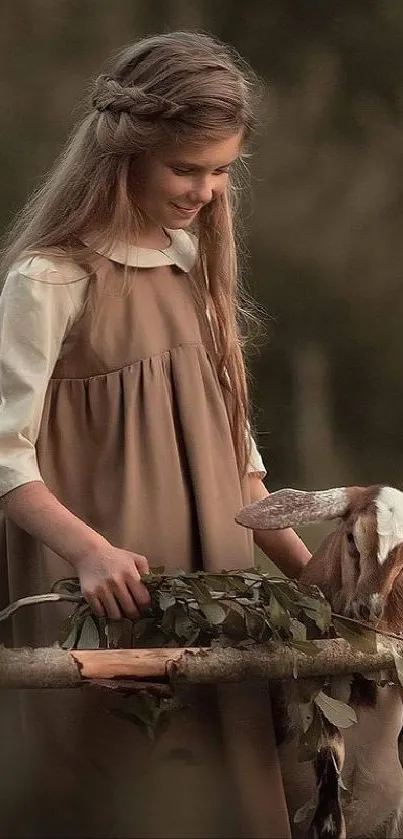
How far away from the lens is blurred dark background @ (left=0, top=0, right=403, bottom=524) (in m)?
2.23

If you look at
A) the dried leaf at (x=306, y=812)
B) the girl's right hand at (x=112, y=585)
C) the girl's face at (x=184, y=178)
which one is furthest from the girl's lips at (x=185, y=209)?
the dried leaf at (x=306, y=812)

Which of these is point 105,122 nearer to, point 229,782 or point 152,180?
point 152,180

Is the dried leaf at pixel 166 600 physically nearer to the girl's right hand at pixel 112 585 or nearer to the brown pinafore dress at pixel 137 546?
the girl's right hand at pixel 112 585

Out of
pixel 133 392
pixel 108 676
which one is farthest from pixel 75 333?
pixel 108 676

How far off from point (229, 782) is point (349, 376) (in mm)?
1249

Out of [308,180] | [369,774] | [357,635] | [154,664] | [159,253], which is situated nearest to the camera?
[154,664]

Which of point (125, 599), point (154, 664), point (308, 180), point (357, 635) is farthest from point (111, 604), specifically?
point (308, 180)

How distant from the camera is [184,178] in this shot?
147 cm

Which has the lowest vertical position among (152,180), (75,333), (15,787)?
(15,787)

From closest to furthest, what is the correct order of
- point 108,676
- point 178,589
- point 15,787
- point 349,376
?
1. point 108,676
2. point 178,589
3. point 15,787
4. point 349,376

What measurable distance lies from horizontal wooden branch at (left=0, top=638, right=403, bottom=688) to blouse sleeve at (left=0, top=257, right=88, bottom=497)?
24cm

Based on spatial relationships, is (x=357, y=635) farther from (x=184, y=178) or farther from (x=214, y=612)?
(x=184, y=178)

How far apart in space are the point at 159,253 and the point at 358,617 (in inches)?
19.3

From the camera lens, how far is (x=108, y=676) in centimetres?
120
